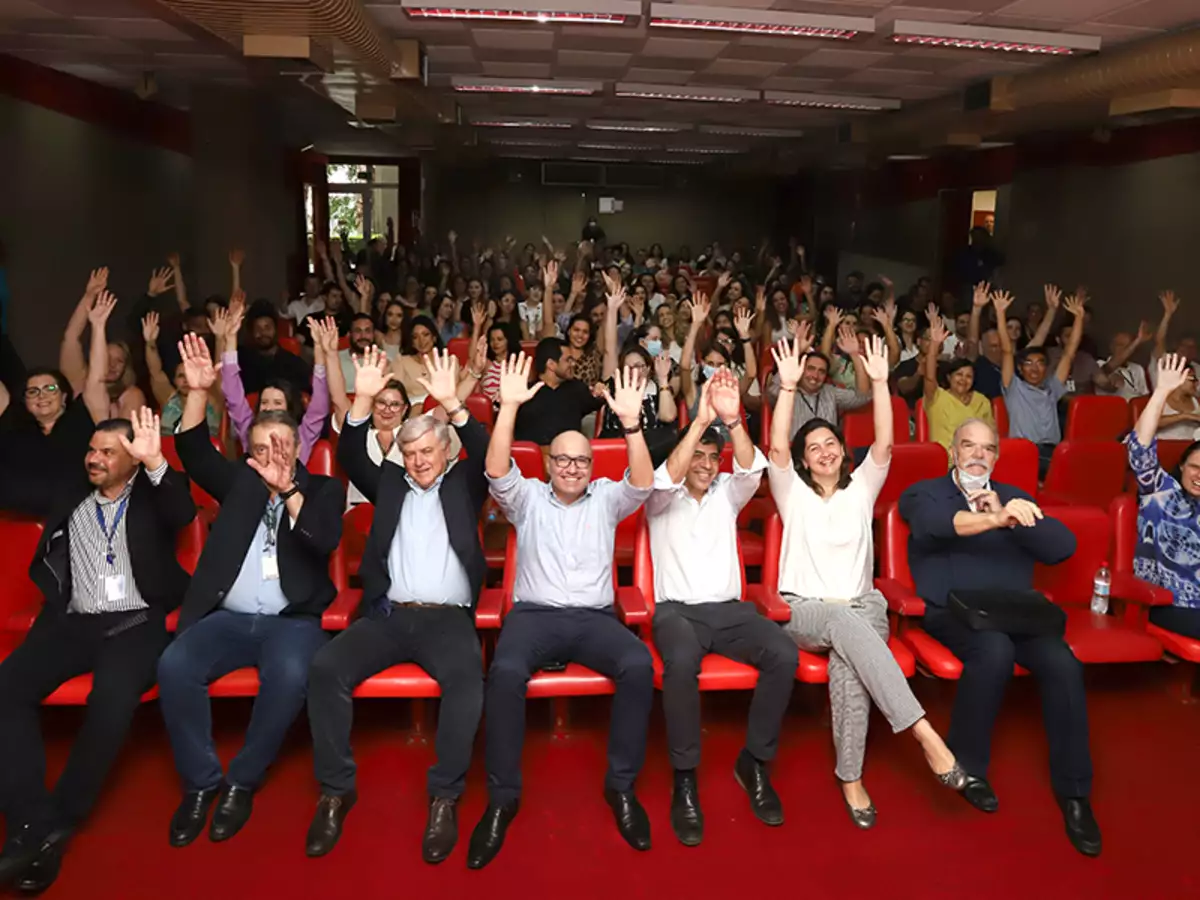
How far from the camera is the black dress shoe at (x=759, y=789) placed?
2.88m

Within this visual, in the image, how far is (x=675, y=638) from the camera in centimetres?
303

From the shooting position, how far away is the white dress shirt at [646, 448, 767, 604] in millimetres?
3322

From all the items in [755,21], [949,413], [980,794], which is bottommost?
[980,794]

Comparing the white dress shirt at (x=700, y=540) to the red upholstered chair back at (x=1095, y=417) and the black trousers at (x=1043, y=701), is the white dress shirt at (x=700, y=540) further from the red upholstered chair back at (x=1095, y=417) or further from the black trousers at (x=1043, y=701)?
the red upholstered chair back at (x=1095, y=417)

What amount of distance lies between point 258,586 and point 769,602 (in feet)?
5.72

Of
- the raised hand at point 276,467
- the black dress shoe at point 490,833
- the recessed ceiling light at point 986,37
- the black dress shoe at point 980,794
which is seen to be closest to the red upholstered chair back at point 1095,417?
the recessed ceiling light at point 986,37

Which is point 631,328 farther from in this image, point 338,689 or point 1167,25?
point 338,689

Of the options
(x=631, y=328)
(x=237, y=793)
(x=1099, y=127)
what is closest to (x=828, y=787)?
(x=237, y=793)

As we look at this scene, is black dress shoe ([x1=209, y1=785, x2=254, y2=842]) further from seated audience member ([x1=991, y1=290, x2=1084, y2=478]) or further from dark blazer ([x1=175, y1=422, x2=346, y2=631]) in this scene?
seated audience member ([x1=991, y1=290, x2=1084, y2=478])

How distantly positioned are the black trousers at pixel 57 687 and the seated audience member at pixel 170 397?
1.56 m

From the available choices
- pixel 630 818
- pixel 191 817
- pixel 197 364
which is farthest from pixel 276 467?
pixel 630 818

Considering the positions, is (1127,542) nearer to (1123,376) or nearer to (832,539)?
(832,539)

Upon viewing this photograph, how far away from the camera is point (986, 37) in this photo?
19.5 feet

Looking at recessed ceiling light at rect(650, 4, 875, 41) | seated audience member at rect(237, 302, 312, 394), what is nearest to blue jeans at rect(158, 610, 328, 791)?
seated audience member at rect(237, 302, 312, 394)
